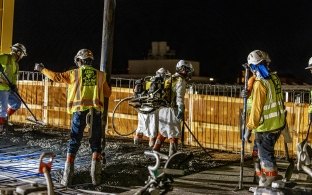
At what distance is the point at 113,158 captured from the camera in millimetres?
11078

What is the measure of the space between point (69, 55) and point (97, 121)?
52650mm

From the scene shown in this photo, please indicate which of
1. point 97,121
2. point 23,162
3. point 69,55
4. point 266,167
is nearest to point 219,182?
point 266,167

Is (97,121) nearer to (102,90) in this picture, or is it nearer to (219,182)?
(102,90)

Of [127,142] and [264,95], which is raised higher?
[264,95]

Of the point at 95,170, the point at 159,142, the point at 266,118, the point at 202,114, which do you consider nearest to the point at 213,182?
the point at 266,118

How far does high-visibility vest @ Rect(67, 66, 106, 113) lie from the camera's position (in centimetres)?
844

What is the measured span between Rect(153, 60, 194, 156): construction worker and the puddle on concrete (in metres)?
0.59

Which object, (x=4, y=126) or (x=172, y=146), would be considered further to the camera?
(x=4, y=126)

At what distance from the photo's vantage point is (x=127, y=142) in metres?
13.9

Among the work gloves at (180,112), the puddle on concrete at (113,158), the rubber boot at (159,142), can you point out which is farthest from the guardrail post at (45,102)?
the work gloves at (180,112)

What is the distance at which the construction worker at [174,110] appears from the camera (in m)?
11.1

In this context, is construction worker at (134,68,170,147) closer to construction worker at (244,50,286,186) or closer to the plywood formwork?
the plywood formwork

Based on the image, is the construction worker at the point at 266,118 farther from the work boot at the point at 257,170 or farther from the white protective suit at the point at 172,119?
the white protective suit at the point at 172,119

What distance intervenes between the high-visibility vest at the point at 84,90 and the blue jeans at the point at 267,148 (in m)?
2.73
